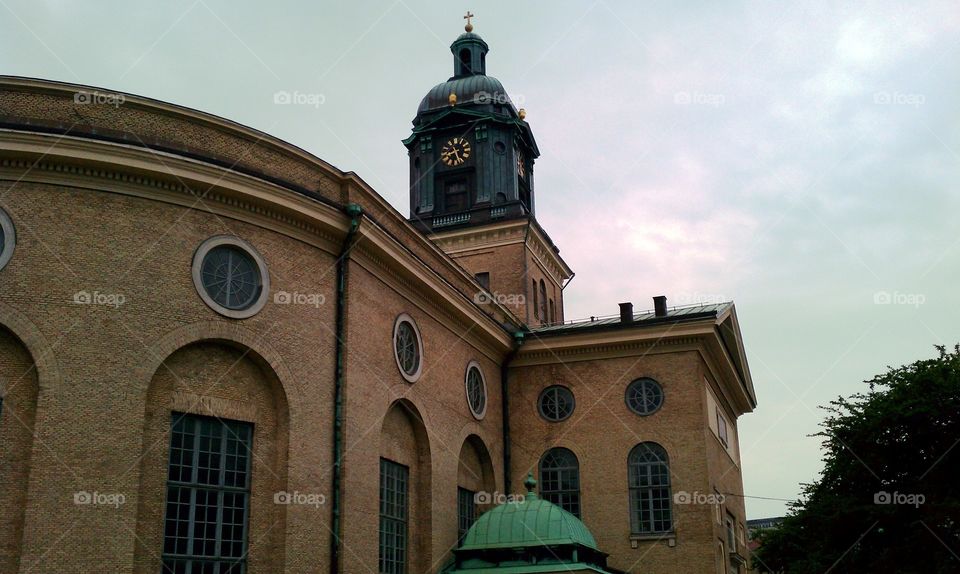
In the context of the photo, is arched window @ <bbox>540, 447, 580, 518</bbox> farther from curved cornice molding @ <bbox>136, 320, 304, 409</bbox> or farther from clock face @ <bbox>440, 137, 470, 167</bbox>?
clock face @ <bbox>440, 137, 470, 167</bbox>

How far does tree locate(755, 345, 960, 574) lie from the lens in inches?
1123

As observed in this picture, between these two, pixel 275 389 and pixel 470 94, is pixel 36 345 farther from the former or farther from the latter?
pixel 470 94

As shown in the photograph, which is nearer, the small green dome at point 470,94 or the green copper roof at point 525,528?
the green copper roof at point 525,528

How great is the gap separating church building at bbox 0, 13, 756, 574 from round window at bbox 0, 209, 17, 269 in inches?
3.8

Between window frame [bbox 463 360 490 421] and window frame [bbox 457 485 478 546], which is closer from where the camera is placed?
window frame [bbox 457 485 478 546]

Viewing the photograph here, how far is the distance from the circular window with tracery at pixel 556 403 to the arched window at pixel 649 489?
8.62 ft

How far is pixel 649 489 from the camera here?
31250mm

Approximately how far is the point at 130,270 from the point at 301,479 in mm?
5687
